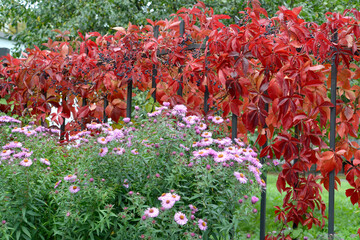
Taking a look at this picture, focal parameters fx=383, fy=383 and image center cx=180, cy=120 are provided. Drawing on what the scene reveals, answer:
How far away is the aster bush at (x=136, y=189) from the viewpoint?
1.74m

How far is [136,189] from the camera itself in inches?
75.5

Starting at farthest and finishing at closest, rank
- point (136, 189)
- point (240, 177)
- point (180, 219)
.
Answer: point (136, 189), point (240, 177), point (180, 219)

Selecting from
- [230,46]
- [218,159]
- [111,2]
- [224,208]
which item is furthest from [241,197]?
[111,2]

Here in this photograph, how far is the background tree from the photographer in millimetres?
5969

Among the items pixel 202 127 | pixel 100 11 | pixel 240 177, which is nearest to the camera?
pixel 240 177

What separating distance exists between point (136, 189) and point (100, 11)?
482 centimetres

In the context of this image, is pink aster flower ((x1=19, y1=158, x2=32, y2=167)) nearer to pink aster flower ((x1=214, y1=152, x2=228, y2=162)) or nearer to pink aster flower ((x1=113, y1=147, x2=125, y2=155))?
pink aster flower ((x1=113, y1=147, x2=125, y2=155))

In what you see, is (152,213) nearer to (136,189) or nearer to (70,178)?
(136,189)

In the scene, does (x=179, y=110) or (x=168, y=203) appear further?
(x=179, y=110)

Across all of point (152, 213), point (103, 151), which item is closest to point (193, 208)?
point (152, 213)

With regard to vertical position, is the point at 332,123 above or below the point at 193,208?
above

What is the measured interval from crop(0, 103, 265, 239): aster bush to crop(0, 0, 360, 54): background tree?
13.5ft

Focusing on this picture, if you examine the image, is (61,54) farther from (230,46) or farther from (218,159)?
(218,159)

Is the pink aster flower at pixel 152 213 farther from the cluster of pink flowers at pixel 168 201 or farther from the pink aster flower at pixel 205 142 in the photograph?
the pink aster flower at pixel 205 142
